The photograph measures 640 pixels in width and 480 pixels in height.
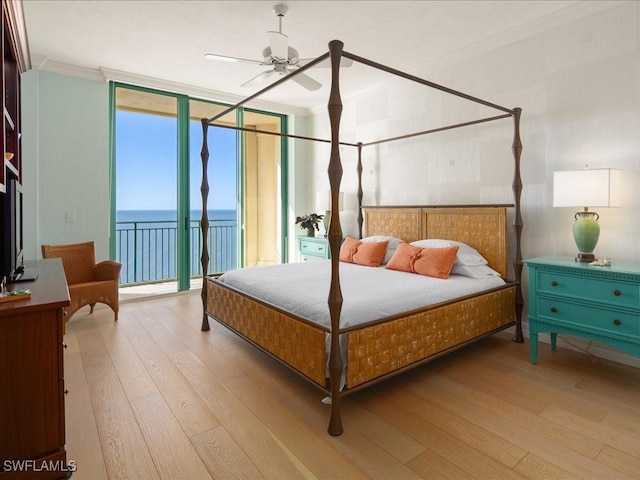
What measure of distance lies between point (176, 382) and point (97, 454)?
750mm

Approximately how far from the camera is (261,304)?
8.75ft

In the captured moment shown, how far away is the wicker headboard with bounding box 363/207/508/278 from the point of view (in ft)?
11.3

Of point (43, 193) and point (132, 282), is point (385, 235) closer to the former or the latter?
point (132, 282)

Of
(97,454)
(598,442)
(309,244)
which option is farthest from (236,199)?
(598,442)

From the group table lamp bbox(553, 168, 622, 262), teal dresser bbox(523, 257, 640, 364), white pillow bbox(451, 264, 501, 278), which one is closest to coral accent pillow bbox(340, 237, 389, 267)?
white pillow bbox(451, 264, 501, 278)

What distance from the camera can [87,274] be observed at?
4.11 m

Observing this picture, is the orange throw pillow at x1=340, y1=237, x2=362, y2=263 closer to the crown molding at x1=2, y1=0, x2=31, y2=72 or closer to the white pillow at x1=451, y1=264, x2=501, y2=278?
the white pillow at x1=451, y1=264, x2=501, y2=278

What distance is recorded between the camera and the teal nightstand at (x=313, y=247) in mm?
5094

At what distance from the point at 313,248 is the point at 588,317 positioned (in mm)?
3414

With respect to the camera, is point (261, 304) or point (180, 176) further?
point (180, 176)

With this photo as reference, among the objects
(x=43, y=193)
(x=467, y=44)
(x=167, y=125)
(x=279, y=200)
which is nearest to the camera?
(x=467, y=44)

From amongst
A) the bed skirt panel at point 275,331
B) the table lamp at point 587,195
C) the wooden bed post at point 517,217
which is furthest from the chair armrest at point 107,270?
the table lamp at point 587,195

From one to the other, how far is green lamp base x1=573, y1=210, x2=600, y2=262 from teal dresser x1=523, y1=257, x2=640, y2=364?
0.11 metres

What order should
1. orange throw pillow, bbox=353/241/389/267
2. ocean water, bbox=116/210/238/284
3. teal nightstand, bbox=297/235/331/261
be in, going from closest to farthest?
orange throw pillow, bbox=353/241/389/267 → teal nightstand, bbox=297/235/331/261 → ocean water, bbox=116/210/238/284
